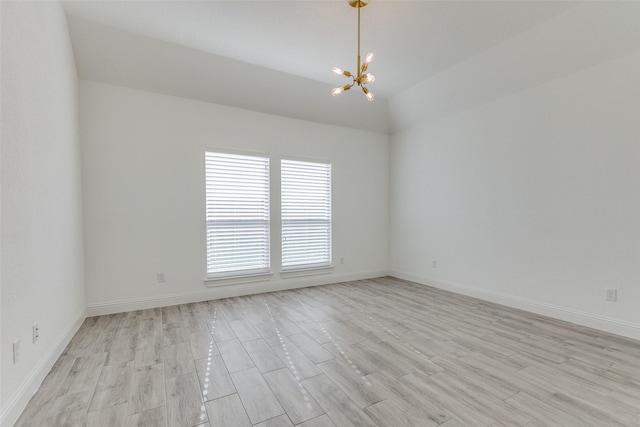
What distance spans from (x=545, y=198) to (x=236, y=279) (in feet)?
14.3

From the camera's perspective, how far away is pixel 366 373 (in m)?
2.23

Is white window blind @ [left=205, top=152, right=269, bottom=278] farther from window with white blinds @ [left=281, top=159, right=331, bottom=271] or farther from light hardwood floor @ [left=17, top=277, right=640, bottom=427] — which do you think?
light hardwood floor @ [left=17, top=277, right=640, bottom=427]

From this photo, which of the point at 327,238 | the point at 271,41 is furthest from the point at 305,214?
the point at 271,41

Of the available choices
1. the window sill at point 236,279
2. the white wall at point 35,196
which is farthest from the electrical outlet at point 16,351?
the window sill at point 236,279

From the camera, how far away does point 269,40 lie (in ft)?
11.0

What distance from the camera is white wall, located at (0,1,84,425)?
172 centimetres

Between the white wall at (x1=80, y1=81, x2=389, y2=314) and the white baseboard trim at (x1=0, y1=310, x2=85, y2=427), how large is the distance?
2.98ft

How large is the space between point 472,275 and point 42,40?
5.57m

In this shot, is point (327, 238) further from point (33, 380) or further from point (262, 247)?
point (33, 380)

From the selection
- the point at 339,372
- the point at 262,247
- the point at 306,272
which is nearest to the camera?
the point at 339,372

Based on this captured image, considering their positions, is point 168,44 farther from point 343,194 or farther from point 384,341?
point 384,341

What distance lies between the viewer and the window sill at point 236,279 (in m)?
4.22

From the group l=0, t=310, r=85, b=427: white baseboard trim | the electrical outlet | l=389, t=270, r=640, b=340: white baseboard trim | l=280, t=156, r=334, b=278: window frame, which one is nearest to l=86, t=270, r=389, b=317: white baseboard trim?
l=280, t=156, r=334, b=278: window frame

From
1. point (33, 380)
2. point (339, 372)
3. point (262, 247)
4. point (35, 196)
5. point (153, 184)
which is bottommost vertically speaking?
point (339, 372)
